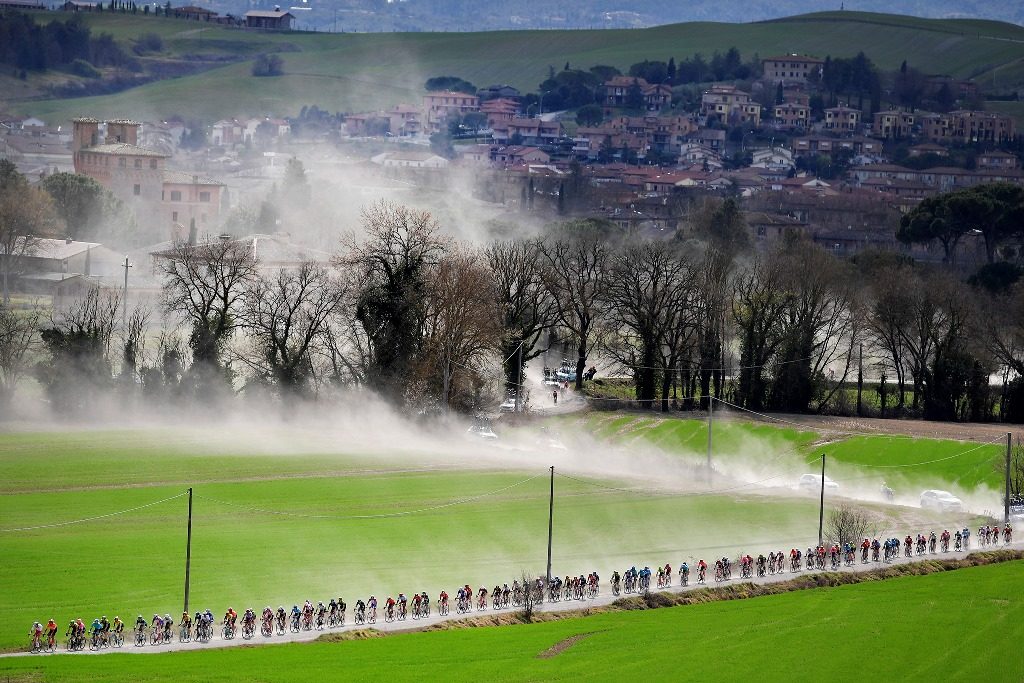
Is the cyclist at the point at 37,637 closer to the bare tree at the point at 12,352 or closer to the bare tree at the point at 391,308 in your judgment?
the bare tree at the point at 12,352

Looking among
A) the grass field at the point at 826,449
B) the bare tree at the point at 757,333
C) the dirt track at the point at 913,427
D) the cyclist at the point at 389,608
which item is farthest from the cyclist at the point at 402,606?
the bare tree at the point at 757,333

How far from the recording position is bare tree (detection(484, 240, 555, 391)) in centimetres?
Answer: 8531

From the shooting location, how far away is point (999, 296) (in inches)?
4422

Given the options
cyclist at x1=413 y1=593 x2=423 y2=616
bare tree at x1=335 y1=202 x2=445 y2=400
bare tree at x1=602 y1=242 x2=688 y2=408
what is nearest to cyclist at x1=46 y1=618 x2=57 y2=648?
cyclist at x1=413 y1=593 x2=423 y2=616

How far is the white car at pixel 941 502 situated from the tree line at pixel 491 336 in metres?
19.4

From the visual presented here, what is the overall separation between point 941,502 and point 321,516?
2231cm

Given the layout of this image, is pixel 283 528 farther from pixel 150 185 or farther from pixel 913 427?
pixel 150 185

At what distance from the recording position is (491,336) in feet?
268

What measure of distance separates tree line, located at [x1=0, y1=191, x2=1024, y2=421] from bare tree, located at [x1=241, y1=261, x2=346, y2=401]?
15cm

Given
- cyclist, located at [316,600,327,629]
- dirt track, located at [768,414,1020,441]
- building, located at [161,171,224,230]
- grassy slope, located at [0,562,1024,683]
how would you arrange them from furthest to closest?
building, located at [161,171,224,230] < dirt track, located at [768,414,1020,441] < cyclist, located at [316,600,327,629] < grassy slope, located at [0,562,1024,683]

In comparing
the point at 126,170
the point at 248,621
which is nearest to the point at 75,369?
the point at 248,621

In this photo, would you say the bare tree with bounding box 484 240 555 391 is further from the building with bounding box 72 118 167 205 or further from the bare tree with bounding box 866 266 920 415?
the building with bounding box 72 118 167 205

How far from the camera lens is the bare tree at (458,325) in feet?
258

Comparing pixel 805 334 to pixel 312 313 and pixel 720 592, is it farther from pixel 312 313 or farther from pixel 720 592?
pixel 720 592
